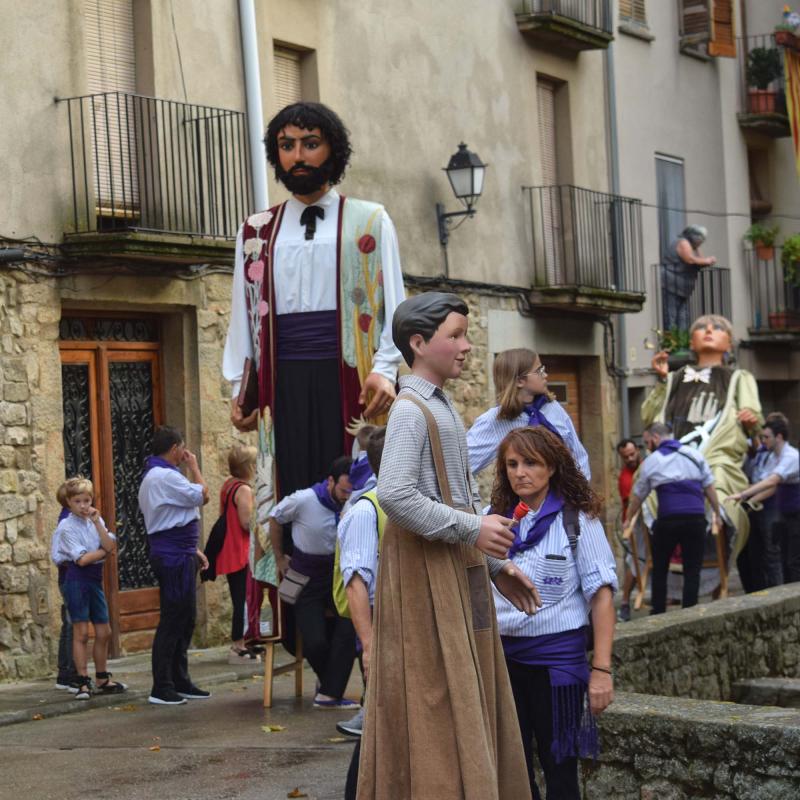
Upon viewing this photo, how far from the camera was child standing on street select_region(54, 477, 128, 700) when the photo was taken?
34.7ft

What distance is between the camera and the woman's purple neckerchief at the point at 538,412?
7766 millimetres

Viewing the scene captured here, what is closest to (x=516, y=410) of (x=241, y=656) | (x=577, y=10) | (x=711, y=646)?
(x=711, y=646)

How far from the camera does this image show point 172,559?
10445 millimetres

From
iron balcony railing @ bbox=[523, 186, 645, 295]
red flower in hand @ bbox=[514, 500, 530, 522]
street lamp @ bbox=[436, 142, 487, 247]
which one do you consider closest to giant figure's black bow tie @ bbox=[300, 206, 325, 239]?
red flower in hand @ bbox=[514, 500, 530, 522]

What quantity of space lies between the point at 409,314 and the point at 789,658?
16.4 ft

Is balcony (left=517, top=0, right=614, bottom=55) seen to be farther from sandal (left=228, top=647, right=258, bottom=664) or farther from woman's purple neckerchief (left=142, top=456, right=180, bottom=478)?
woman's purple neckerchief (left=142, top=456, right=180, bottom=478)

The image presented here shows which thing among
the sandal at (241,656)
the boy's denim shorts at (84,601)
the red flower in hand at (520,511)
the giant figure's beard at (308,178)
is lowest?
the sandal at (241,656)

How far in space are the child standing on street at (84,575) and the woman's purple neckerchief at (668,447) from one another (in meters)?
4.59

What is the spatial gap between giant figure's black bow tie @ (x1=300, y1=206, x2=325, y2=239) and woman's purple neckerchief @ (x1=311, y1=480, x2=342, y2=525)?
3.84 feet

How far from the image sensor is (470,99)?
18.6m

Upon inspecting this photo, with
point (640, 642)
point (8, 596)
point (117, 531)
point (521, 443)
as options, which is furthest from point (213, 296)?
point (521, 443)

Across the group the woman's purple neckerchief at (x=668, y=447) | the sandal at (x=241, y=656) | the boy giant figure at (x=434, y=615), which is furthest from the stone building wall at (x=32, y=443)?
the boy giant figure at (x=434, y=615)

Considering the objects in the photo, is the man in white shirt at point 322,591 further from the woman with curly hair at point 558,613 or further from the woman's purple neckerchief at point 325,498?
the woman with curly hair at point 558,613

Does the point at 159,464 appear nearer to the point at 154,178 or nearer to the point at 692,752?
the point at 154,178
